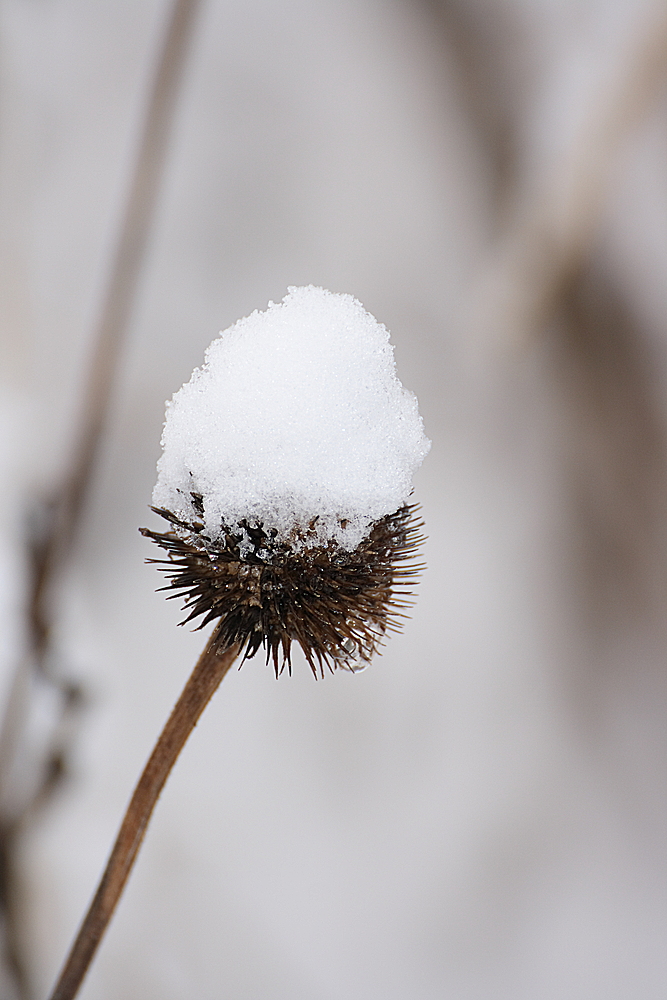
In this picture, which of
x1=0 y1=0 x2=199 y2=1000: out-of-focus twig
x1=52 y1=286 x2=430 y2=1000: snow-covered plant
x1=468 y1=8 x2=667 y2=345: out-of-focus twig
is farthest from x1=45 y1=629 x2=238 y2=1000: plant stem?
x1=468 y1=8 x2=667 y2=345: out-of-focus twig

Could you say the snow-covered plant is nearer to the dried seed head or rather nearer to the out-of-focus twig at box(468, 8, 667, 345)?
the dried seed head

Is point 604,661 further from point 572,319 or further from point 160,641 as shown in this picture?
point 160,641

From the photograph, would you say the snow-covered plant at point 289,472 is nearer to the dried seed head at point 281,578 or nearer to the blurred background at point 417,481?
the dried seed head at point 281,578

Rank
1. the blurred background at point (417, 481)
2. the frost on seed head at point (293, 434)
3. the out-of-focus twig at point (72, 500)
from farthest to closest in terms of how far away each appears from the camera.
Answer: the blurred background at point (417, 481), the out-of-focus twig at point (72, 500), the frost on seed head at point (293, 434)

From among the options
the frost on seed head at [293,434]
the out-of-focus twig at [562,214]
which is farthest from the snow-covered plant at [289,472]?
the out-of-focus twig at [562,214]

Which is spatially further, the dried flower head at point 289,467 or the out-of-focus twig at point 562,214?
the out-of-focus twig at point 562,214

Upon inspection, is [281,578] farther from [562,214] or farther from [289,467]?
[562,214]

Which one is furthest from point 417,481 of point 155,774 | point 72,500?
point 155,774
